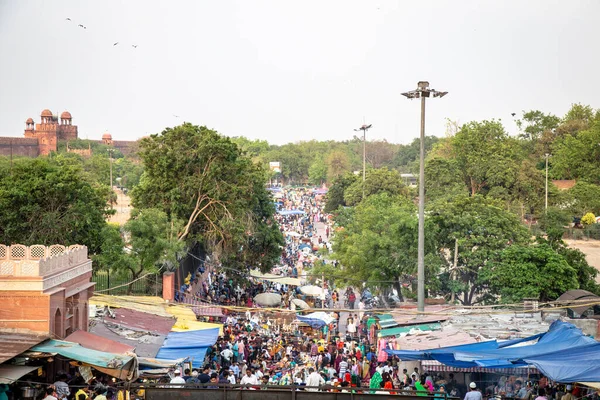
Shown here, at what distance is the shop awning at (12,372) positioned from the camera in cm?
1266

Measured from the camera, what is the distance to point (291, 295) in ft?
120

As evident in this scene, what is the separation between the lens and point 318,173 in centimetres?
13762

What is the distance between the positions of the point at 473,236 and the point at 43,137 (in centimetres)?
11490

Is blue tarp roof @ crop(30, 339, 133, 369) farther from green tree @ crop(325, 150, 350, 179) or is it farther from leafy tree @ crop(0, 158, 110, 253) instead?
green tree @ crop(325, 150, 350, 179)

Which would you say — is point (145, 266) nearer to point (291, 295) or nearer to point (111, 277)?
point (111, 277)

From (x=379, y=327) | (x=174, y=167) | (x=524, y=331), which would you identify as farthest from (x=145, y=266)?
(x=524, y=331)

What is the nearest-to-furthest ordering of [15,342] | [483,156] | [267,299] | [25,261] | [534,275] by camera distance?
[15,342], [25,261], [534,275], [267,299], [483,156]

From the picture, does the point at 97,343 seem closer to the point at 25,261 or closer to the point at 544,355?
the point at 25,261

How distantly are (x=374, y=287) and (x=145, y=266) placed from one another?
30.2 ft

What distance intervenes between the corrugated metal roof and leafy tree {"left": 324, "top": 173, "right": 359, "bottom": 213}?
57644 millimetres

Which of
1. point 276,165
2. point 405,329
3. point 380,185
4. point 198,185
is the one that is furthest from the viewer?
point 276,165

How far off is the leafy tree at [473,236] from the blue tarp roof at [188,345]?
11.7 meters

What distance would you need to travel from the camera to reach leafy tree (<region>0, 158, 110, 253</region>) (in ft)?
103

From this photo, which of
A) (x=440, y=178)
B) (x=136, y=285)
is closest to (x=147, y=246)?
(x=136, y=285)
